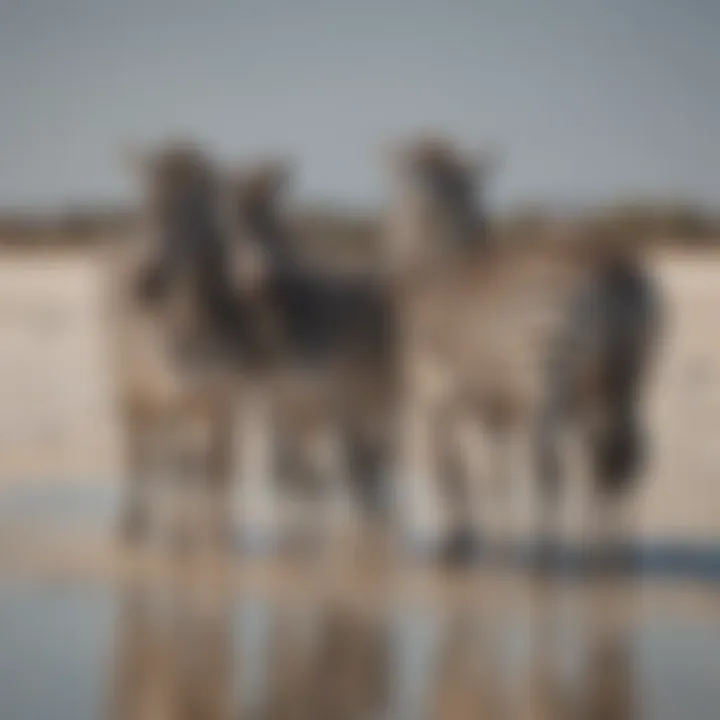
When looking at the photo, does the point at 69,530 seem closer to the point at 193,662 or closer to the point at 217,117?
the point at 193,662

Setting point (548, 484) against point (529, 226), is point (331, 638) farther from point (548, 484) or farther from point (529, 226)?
point (529, 226)

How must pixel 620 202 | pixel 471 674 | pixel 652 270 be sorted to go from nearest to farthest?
pixel 471 674
pixel 652 270
pixel 620 202

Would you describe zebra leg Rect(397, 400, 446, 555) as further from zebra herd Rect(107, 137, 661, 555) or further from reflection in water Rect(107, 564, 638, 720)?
reflection in water Rect(107, 564, 638, 720)

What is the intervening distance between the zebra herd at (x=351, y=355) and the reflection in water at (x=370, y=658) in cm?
15

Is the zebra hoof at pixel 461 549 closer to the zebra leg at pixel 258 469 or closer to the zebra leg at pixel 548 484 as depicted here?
the zebra leg at pixel 548 484

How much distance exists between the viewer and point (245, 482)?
2059mm

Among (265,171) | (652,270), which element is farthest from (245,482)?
(652,270)

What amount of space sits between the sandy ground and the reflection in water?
7.0 inches

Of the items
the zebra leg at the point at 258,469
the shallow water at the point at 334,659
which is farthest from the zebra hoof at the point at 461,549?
the zebra leg at the point at 258,469

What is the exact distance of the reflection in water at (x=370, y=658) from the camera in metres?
1.66

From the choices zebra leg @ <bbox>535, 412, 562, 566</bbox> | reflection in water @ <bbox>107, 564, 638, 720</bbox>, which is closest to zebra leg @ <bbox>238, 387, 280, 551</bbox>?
reflection in water @ <bbox>107, 564, 638, 720</bbox>

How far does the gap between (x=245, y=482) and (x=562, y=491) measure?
39 cm

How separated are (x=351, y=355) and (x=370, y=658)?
40cm

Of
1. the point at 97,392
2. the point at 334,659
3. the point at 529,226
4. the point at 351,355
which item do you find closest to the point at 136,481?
the point at 97,392
